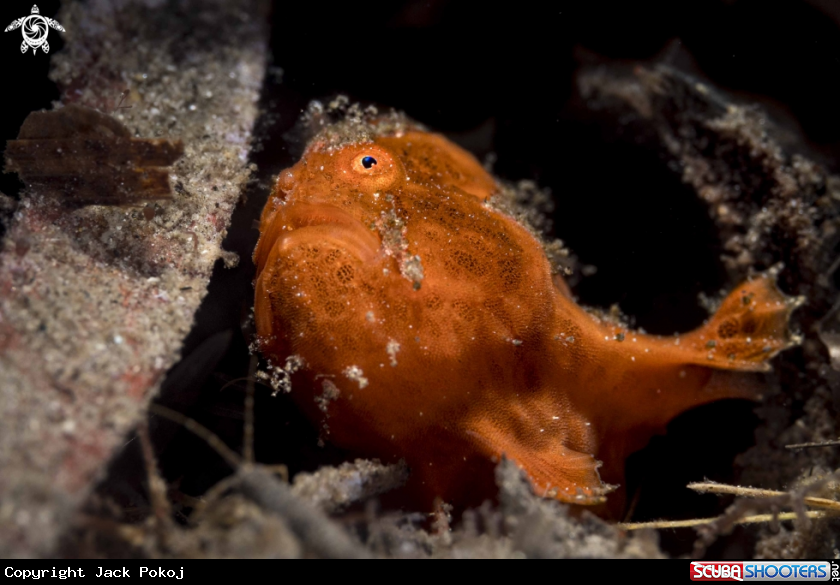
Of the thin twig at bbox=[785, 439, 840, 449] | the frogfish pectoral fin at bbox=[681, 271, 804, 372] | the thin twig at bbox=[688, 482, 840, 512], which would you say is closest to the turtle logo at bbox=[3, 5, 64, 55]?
the frogfish pectoral fin at bbox=[681, 271, 804, 372]

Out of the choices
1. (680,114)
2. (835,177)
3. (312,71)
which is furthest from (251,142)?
(835,177)

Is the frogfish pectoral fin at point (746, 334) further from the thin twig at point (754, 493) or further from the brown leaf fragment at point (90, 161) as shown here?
the brown leaf fragment at point (90, 161)

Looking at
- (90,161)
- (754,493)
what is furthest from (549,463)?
(90,161)

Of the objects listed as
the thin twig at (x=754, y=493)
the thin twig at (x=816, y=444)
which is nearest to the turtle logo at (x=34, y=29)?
the thin twig at (x=754, y=493)

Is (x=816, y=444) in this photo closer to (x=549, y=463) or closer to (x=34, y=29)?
(x=549, y=463)

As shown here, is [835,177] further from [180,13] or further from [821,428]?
[180,13]

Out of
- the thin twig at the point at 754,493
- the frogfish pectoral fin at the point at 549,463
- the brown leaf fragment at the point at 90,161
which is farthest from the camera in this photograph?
the thin twig at the point at 754,493
